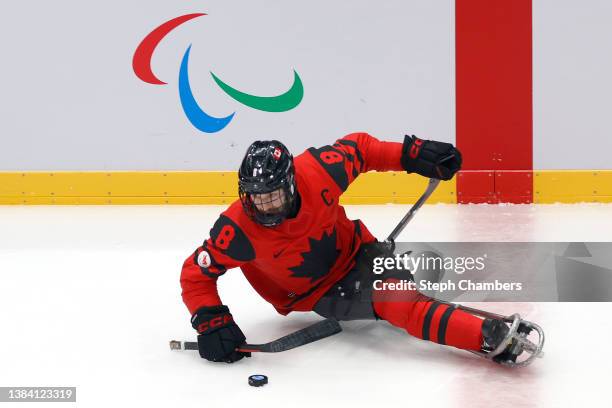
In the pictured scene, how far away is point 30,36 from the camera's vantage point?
22.5 feet

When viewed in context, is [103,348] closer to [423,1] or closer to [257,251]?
[257,251]

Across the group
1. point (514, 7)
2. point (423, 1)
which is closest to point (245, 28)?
point (423, 1)

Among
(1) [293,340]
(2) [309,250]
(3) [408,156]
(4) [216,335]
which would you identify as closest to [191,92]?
(3) [408,156]

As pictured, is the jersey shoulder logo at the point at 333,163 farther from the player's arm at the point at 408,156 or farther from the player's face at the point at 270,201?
the player's face at the point at 270,201

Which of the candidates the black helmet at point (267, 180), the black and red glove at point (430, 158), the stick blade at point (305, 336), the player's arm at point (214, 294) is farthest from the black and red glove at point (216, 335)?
the black and red glove at point (430, 158)

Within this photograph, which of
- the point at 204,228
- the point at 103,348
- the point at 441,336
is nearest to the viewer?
the point at 441,336

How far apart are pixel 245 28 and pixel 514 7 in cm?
195

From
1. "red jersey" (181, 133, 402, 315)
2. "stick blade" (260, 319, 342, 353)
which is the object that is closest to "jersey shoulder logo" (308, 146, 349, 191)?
"red jersey" (181, 133, 402, 315)

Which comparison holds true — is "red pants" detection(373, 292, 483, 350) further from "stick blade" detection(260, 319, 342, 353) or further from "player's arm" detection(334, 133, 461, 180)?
"player's arm" detection(334, 133, 461, 180)

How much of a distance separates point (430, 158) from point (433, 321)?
726mm

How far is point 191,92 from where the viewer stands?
666 centimetres

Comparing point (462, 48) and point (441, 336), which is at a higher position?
point (462, 48)

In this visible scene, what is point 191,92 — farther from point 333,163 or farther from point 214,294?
point 214,294

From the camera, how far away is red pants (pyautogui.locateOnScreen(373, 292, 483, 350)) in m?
3.04
